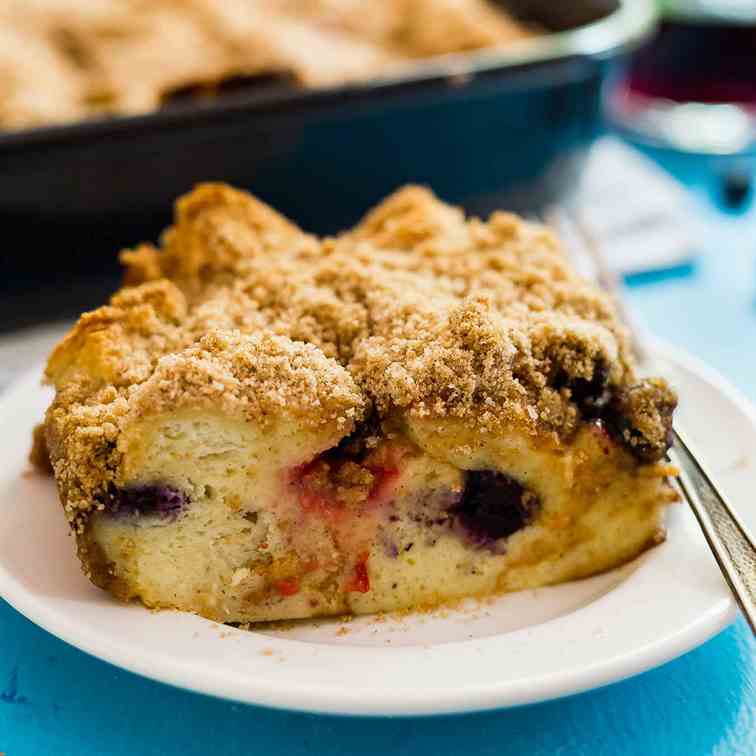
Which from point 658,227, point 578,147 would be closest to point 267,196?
point 578,147

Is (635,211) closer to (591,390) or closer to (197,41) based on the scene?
(197,41)

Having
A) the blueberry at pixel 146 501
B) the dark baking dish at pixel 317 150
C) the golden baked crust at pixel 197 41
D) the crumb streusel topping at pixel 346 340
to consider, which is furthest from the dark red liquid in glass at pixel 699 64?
the blueberry at pixel 146 501

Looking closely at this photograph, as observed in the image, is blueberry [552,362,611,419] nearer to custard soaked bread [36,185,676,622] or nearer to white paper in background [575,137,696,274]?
custard soaked bread [36,185,676,622]

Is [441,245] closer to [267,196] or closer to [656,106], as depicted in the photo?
[267,196]

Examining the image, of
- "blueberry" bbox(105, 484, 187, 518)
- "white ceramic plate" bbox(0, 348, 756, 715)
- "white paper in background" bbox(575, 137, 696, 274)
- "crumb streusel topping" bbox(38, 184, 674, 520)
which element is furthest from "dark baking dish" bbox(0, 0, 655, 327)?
"blueberry" bbox(105, 484, 187, 518)

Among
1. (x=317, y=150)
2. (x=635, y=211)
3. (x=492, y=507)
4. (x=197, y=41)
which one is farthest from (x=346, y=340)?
(x=197, y=41)

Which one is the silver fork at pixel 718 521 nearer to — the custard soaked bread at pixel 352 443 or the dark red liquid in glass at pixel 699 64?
the custard soaked bread at pixel 352 443

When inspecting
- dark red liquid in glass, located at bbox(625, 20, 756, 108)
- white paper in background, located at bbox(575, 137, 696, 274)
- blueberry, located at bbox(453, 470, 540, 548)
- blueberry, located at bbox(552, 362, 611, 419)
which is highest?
blueberry, located at bbox(552, 362, 611, 419)
